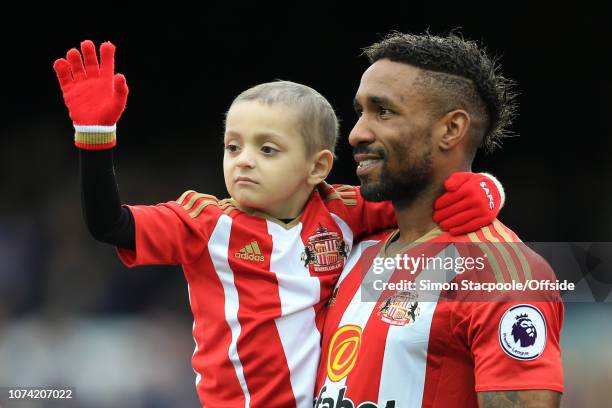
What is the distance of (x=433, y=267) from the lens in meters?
2.04

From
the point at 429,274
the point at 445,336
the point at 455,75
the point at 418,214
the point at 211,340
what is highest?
the point at 455,75

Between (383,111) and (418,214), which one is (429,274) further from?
(383,111)

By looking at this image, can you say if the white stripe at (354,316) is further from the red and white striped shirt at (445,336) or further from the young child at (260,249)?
the young child at (260,249)

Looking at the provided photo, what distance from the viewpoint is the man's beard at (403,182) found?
2125mm

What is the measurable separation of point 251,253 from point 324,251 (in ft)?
0.66

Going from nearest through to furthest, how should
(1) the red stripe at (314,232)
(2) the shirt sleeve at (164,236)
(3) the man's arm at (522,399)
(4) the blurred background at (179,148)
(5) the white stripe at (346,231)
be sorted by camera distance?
1. (3) the man's arm at (522,399)
2. (2) the shirt sleeve at (164,236)
3. (1) the red stripe at (314,232)
4. (5) the white stripe at (346,231)
5. (4) the blurred background at (179,148)

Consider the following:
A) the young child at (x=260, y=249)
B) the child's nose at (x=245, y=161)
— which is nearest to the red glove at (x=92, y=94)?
the young child at (x=260, y=249)

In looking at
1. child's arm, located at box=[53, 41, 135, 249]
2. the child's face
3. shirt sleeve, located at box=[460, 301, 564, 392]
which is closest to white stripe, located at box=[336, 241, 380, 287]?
the child's face

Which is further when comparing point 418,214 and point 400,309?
point 418,214

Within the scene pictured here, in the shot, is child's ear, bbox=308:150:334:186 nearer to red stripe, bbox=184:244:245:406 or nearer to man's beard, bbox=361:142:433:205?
man's beard, bbox=361:142:433:205

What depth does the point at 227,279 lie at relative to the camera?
2.17 metres

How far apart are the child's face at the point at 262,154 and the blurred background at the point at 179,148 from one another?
3.08 meters

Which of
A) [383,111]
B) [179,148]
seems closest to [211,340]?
[383,111]

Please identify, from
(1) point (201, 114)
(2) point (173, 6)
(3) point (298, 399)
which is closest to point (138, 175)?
(1) point (201, 114)
